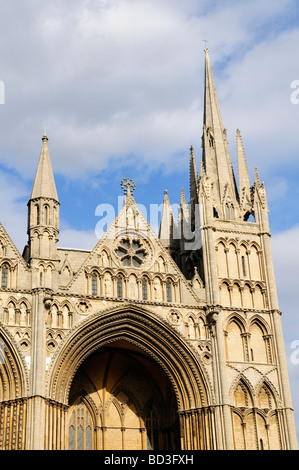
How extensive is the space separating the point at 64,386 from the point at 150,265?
6.75 m

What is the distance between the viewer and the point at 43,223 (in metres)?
33.1

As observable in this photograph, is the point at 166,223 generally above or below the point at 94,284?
A: above

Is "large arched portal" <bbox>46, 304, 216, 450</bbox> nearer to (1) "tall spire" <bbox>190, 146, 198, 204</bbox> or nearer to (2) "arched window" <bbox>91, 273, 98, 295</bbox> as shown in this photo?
(2) "arched window" <bbox>91, 273, 98, 295</bbox>

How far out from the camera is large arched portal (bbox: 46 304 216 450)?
31608 millimetres

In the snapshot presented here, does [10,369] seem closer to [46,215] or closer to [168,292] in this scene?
[46,215]

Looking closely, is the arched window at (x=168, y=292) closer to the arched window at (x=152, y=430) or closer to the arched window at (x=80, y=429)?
the arched window at (x=152, y=430)

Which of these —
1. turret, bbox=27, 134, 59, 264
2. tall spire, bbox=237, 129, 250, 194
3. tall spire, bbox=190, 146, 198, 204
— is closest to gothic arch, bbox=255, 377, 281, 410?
tall spire, bbox=190, 146, 198, 204

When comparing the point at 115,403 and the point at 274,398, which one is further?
the point at 115,403

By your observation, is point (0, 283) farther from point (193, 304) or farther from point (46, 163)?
point (193, 304)

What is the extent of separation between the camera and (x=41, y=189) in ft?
111

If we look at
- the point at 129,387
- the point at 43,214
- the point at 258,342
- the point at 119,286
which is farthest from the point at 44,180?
the point at 258,342

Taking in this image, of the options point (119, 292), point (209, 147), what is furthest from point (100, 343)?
point (209, 147)

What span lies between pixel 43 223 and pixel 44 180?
2.09 meters

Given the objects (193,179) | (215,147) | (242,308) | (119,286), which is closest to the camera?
(119,286)
